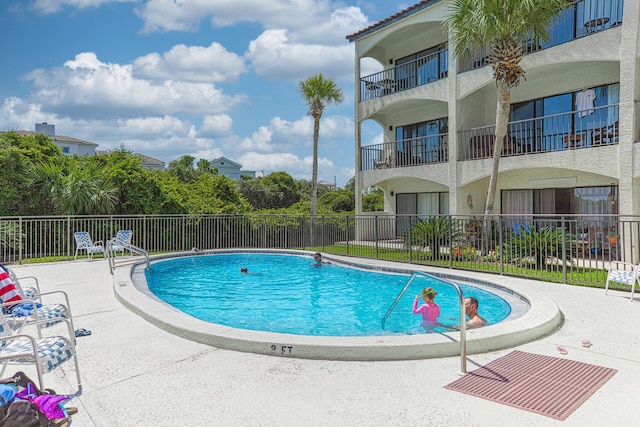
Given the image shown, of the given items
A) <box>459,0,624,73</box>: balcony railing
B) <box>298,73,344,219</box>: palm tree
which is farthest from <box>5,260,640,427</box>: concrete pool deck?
<box>298,73,344,219</box>: palm tree

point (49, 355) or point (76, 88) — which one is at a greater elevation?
point (76, 88)

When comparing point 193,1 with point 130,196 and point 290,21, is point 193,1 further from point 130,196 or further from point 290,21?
point 130,196

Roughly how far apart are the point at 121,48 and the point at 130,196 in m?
7.43

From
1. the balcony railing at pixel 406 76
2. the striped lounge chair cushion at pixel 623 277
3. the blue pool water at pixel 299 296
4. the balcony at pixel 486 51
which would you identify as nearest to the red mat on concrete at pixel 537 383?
the blue pool water at pixel 299 296

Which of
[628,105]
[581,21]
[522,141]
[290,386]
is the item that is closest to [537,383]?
[290,386]

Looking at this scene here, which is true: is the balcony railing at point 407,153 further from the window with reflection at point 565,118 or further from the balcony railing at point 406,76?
the window with reflection at point 565,118

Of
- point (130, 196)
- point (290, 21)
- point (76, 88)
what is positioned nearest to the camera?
point (290, 21)

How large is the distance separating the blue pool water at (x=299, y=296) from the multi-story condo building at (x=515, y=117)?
22.8 ft

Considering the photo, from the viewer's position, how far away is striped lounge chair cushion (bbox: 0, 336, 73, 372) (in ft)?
11.1

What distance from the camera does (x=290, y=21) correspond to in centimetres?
1492

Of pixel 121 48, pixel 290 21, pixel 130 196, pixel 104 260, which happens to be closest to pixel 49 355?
pixel 104 260

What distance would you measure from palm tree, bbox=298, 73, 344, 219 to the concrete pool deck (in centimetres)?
1763

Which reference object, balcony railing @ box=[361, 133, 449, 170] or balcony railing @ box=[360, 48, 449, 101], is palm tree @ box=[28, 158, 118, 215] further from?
balcony railing @ box=[360, 48, 449, 101]

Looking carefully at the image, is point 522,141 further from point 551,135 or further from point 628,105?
point 628,105
